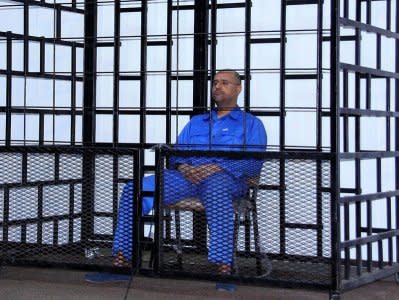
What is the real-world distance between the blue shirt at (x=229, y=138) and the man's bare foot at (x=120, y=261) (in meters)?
0.61

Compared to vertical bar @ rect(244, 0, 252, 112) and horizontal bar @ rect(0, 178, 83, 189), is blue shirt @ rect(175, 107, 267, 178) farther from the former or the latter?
horizontal bar @ rect(0, 178, 83, 189)

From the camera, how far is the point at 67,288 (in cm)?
507

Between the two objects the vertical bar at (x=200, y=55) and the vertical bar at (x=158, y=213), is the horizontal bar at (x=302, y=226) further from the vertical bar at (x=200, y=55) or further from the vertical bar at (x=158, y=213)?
the vertical bar at (x=200, y=55)

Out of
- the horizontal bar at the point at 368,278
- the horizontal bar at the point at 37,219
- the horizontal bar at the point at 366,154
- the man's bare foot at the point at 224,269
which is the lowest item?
the horizontal bar at the point at 368,278

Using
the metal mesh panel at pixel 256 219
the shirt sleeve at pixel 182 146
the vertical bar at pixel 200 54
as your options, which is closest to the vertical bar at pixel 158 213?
the metal mesh panel at pixel 256 219

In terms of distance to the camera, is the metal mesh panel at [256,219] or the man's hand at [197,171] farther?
the man's hand at [197,171]

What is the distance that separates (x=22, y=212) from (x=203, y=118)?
127 cm

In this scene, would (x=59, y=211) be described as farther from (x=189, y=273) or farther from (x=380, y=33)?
(x=380, y=33)

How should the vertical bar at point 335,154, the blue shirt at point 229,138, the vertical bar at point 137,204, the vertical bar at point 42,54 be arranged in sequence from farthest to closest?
the vertical bar at point 42,54, the vertical bar at point 137,204, the blue shirt at point 229,138, the vertical bar at point 335,154

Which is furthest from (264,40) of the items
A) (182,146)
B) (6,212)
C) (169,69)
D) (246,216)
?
(6,212)

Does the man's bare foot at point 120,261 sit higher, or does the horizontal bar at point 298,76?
the horizontal bar at point 298,76

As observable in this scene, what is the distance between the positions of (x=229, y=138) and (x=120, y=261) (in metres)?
1.02

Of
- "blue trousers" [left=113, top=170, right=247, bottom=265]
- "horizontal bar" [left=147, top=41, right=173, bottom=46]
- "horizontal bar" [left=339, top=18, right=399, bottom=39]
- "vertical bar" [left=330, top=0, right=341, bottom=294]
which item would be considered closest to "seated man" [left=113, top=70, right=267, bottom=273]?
"blue trousers" [left=113, top=170, right=247, bottom=265]

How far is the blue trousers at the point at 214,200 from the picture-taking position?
4.52 m
